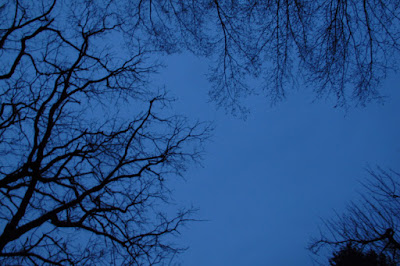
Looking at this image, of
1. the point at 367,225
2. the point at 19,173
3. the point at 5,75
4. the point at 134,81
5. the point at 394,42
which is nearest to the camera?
the point at 394,42

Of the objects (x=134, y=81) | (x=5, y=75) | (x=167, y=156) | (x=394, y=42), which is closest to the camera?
(x=394, y=42)

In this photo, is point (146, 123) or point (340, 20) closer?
point (340, 20)

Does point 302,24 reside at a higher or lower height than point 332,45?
higher

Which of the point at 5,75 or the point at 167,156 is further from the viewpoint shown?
the point at 167,156

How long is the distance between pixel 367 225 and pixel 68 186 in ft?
33.3

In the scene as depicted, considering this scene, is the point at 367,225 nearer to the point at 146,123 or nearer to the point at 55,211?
the point at 146,123

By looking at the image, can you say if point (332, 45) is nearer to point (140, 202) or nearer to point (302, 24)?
point (302, 24)

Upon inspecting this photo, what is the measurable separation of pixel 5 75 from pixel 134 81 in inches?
106

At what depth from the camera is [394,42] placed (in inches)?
142

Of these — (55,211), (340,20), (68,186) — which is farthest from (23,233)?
(340,20)

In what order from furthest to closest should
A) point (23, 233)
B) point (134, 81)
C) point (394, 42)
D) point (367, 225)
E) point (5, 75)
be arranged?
point (367, 225), point (134, 81), point (5, 75), point (23, 233), point (394, 42)

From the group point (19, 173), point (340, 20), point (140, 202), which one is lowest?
point (140, 202)

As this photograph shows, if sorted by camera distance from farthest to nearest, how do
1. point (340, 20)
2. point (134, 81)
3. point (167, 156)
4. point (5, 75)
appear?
1. point (134, 81)
2. point (167, 156)
3. point (5, 75)
4. point (340, 20)

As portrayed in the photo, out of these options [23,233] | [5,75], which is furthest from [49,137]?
[23,233]
